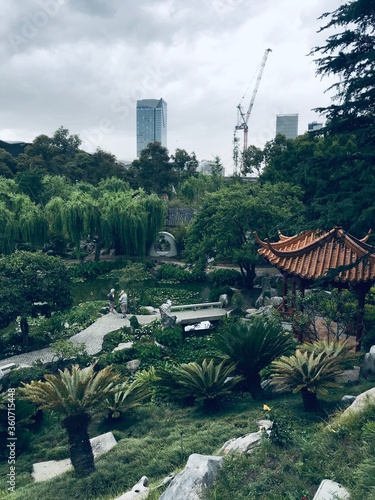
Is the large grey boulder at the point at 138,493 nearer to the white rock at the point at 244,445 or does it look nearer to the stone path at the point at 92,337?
the white rock at the point at 244,445

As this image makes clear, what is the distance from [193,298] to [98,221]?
9.70 metres

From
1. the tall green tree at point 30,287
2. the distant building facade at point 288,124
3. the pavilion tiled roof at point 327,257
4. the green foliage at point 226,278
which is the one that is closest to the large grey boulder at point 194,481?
the pavilion tiled roof at point 327,257

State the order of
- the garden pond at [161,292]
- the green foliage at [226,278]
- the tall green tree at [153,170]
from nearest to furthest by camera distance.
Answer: the garden pond at [161,292] < the green foliage at [226,278] < the tall green tree at [153,170]

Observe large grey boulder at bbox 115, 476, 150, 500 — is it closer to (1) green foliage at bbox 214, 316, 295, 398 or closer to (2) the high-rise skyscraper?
(1) green foliage at bbox 214, 316, 295, 398

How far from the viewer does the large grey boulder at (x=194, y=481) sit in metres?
4.08

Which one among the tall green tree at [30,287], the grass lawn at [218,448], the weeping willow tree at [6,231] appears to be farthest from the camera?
the weeping willow tree at [6,231]

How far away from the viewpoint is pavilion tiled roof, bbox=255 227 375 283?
1034cm

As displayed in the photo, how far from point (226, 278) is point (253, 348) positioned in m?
11.7

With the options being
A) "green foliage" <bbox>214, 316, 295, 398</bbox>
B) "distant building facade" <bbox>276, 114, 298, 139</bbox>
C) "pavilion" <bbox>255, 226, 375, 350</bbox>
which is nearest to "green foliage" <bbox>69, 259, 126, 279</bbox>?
"pavilion" <bbox>255, 226, 375, 350</bbox>

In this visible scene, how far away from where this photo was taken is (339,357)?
24.2ft

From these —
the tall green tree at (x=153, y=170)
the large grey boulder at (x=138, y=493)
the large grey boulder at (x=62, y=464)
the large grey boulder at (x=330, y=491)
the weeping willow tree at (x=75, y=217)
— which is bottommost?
the large grey boulder at (x=62, y=464)

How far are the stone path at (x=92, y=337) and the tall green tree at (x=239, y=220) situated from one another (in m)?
4.46

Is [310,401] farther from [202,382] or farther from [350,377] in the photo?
[350,377]

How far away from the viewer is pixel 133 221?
83.6ft
